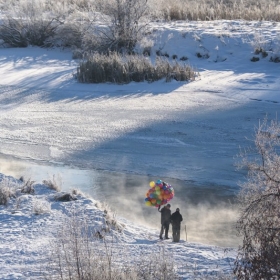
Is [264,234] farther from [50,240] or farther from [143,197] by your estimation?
[143,197]

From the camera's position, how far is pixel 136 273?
8148 mm

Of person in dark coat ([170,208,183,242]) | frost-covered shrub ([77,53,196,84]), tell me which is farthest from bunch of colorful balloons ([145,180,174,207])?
frost-covered shrub ([77,53,196,84])

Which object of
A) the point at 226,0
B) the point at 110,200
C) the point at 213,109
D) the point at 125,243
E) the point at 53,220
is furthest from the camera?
the point at 226,0

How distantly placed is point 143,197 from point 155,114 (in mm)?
5462

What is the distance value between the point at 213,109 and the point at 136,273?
1071 centimetres

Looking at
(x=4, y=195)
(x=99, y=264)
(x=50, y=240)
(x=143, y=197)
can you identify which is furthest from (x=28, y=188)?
(x=99, y=264)

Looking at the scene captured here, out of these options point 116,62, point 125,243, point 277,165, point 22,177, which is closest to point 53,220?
point 125,243

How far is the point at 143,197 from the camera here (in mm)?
13047

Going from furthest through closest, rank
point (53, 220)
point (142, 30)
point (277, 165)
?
point (142, 30)
point (53, 220)
point (277, 165)

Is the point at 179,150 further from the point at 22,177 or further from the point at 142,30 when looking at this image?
the point at 142,30

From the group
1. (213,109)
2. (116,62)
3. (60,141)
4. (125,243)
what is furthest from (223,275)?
(116,62)

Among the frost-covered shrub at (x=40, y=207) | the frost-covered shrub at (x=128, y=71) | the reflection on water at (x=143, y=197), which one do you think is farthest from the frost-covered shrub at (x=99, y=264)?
the frost-covered shrub at (x=128, y=71)

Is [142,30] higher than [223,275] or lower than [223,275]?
higher

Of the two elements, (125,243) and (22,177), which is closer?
(125,243)
